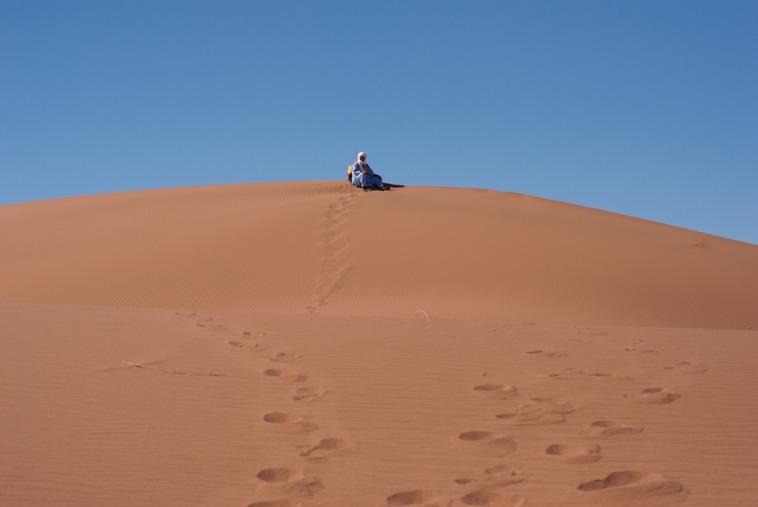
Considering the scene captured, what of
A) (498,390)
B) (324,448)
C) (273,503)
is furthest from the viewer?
(498,390)

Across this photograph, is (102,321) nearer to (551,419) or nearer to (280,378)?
(280,378)

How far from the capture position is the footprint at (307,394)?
19.9 feet

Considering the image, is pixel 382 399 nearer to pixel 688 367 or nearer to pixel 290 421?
pixel 290 421

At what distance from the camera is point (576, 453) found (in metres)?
5.02

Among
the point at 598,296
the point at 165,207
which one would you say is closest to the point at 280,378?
the point at 598,296

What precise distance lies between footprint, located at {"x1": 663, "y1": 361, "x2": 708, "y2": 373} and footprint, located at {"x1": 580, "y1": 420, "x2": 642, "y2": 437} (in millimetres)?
1734

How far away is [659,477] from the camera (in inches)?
184

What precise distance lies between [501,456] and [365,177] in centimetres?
1661

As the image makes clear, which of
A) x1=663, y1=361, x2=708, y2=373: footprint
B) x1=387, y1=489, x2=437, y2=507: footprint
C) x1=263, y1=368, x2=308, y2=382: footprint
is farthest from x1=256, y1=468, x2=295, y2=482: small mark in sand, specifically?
x1=663, y1=361, x2=708, y2=373: footprint

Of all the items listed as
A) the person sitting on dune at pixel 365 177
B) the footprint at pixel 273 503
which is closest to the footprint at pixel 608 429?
the footprint at pixel 273 503

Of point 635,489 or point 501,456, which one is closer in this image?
point 635,489

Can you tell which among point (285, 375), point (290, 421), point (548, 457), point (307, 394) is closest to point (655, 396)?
point (548, 457)

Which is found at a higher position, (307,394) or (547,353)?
(547,353)

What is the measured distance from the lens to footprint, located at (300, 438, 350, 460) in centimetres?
498
